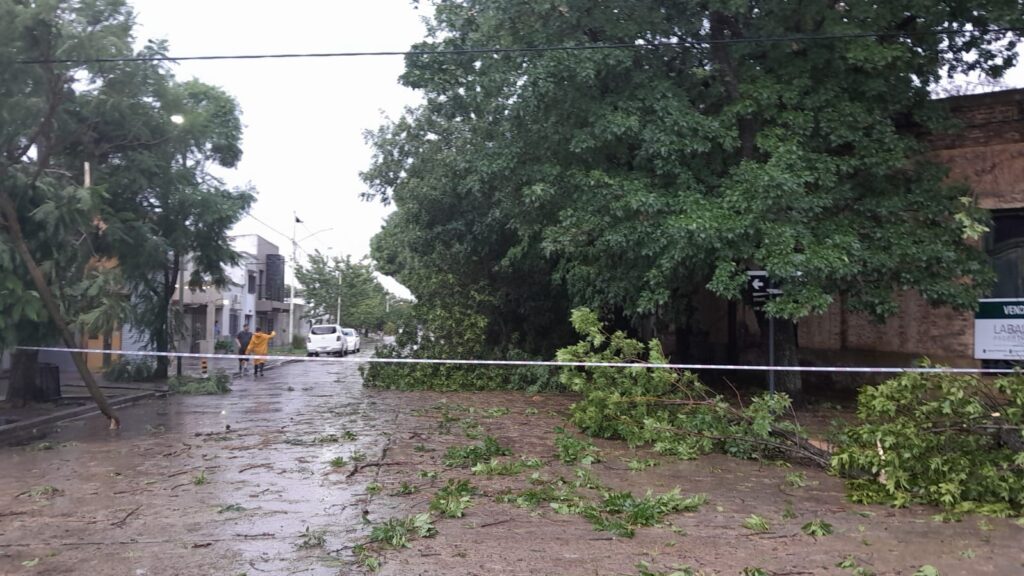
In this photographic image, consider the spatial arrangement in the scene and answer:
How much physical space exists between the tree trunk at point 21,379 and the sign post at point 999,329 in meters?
17.0

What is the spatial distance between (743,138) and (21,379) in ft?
45.7

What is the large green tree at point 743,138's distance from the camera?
37.7 ft

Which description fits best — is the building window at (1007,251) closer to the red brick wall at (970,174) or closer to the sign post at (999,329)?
the red brick wall at (970,174)

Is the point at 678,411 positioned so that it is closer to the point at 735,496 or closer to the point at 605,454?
the point at 605,454

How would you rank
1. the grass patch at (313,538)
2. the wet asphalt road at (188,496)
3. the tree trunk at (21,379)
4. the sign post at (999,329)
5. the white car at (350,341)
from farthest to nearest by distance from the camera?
the white car at (350,341), the tree trunk at (21,379), the sign post at (999,329), the grass patch at (313,538), the wet asphalt road at (188,496)

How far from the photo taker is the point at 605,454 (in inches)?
397

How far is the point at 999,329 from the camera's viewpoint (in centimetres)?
1321

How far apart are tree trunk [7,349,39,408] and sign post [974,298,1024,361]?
667 inches

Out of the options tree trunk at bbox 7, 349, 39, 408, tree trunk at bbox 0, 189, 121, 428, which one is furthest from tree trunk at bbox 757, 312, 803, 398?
tree trunk at bbox 7, 349, 39, 408

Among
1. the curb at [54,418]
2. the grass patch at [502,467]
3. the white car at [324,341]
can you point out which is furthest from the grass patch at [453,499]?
the white car at [324,341]

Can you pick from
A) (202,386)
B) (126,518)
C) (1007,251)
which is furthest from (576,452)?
(202,386)

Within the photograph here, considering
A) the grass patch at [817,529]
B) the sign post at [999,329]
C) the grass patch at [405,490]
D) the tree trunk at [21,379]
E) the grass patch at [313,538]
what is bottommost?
the grass patch at [313,538]

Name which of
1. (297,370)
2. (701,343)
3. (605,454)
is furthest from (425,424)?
(297,370)

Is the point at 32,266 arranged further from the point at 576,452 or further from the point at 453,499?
the point at 576,452
